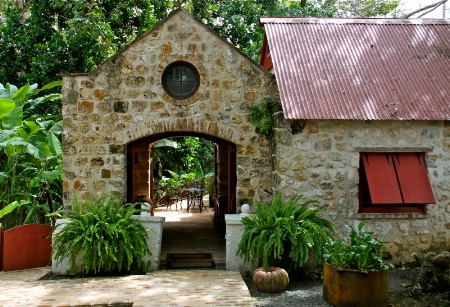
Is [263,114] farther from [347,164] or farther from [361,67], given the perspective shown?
[361,67]

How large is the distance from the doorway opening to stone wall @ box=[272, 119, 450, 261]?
160cm

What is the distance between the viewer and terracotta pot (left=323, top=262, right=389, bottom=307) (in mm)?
6535

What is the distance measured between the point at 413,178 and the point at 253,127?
117 inches

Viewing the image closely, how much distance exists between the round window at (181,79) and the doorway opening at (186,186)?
138 centimetres

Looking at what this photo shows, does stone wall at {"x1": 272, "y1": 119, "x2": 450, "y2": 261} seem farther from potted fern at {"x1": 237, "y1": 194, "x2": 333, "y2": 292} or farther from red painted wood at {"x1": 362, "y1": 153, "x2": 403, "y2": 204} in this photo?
potted fern at {"x1": 237, "y1": 194, "x2": 333, "y2": 292}

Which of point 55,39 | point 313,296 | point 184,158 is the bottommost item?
point 313,296

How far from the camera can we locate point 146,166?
13.7 m

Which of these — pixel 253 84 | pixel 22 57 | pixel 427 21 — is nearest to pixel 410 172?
pixel 253 84

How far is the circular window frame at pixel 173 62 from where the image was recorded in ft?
29.6

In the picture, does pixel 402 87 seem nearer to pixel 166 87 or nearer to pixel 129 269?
pixel 166 87

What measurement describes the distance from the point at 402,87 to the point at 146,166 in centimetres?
732

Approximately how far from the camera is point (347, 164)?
28.6 ft

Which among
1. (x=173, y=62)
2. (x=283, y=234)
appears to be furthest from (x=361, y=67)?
(x=283, y=234)

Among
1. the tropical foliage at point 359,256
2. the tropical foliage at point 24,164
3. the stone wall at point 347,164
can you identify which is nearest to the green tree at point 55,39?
the tropical foliage at point 24,164
